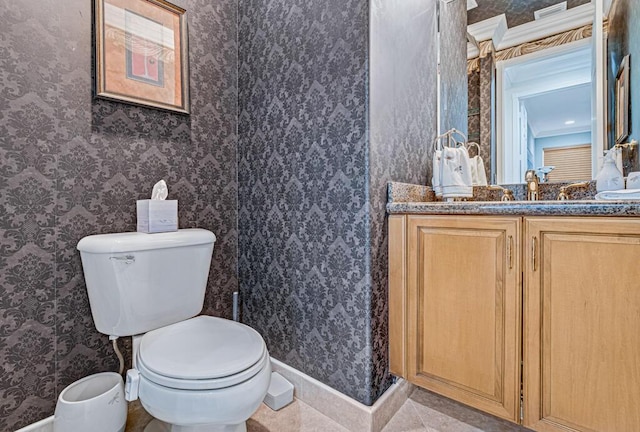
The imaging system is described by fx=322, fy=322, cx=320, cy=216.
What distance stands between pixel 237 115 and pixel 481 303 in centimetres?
147

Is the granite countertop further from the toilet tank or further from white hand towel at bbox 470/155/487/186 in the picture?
the toilet tank

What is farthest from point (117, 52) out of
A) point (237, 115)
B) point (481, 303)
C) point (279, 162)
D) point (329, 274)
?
point (481, 303)

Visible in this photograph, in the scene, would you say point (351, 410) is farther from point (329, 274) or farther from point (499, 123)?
point (499, 123)

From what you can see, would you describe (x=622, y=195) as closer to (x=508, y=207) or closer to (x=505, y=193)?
(x=508, y=207)

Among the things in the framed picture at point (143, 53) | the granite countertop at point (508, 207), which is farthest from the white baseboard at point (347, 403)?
the framed picture at point (143, 53)

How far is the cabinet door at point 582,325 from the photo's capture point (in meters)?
0.85

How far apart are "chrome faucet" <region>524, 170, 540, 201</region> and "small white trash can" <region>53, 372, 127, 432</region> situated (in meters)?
1.80

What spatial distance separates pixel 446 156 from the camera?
147cm

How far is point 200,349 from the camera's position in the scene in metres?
1.02

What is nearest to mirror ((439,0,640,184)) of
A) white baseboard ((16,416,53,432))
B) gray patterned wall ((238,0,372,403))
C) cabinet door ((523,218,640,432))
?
cabinet door ((523,218,640,432))

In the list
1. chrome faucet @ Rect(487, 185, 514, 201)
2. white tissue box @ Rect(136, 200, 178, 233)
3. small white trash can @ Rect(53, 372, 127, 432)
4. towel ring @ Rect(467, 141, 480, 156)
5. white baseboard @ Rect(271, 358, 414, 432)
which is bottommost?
white baseboard @ Rect(271, 358, 414, 432)

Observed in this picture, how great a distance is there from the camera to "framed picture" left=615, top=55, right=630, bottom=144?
126cm

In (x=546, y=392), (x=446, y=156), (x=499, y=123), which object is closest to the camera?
(x=546, y=392)

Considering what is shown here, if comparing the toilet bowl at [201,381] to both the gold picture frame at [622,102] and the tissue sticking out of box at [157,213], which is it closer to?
the tissue sticking out of box at [157,213]
